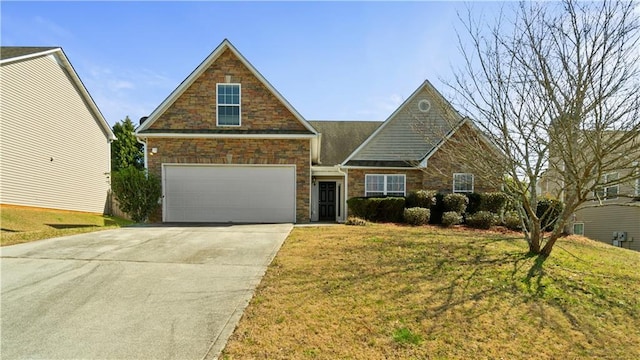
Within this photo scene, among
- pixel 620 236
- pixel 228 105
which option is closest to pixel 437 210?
pixel 228 105

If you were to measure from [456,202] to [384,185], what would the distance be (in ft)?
10.7

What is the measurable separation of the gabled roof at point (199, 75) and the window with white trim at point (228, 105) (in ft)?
3.07

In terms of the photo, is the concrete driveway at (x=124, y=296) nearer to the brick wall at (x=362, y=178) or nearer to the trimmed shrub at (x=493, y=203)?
the brick wall at (x=362, y=178)

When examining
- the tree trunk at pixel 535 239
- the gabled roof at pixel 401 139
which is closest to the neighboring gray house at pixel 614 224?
the gabled roof at pixel 401 139

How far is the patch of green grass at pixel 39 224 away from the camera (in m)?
9.72

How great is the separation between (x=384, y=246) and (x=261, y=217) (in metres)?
7.34

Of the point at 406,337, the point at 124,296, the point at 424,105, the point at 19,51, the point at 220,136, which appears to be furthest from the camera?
the point at 424,105

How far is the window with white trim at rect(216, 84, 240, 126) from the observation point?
1485 cm

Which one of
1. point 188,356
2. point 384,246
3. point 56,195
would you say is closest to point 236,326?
point 188,356

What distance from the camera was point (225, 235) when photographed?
1033 centimetres

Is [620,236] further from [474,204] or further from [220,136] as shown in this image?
[220,136]

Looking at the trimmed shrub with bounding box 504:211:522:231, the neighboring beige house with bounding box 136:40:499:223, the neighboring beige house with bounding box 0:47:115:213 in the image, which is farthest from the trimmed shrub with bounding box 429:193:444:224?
the neighboring beige house with bounding box 0:47:115:213

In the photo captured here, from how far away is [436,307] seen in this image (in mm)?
5098

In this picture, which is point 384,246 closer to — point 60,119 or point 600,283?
point 600,283
